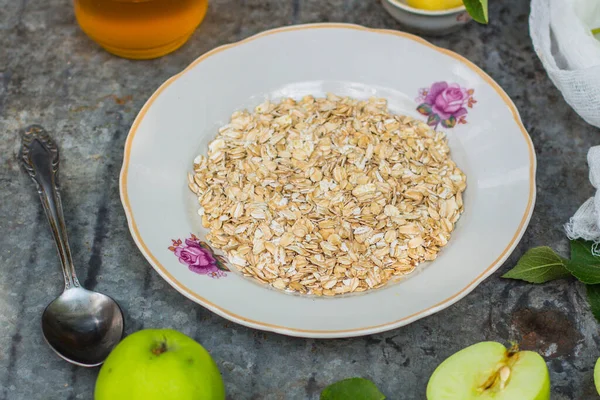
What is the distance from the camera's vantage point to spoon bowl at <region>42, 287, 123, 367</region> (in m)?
0.71

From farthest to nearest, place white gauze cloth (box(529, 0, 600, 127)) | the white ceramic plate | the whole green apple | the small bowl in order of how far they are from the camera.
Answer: the small bowl < white gauze cloth (box(529, 0, 600, 127)) < the white ceramic plate < the whole green apple

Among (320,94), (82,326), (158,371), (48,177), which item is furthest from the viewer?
(320,94)

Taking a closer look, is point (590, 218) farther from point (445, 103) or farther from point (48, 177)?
point (48, 177)

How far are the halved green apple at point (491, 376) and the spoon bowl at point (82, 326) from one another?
1.00 ft

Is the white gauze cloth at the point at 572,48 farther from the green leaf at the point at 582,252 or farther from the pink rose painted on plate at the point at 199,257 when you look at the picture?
the pink rose painted on plate at the point at 199,257

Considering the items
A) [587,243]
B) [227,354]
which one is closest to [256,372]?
[227,354]

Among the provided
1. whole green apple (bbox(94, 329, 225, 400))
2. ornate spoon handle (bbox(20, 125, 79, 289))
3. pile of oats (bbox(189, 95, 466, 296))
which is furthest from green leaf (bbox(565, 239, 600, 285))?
ornate spoon handle (bbox(20, 125, 79, 289))

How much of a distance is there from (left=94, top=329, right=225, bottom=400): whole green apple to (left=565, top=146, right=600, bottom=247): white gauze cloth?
42cm

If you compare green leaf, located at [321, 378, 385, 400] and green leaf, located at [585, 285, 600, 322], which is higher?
green leaf, located at [321, 378, 385, 400]

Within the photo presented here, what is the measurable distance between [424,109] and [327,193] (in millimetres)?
184

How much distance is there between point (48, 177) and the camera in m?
0.83

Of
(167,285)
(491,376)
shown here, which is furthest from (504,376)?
(167,285)

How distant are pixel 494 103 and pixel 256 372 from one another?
411 millimetres

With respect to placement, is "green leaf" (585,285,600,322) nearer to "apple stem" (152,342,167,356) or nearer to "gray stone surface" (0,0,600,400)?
"gray stone surface" (0,0,600,400)
